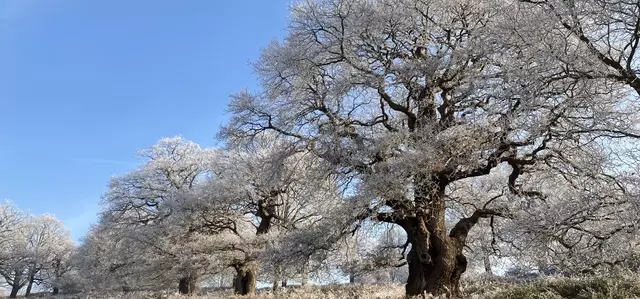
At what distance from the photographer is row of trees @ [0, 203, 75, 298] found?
47.6 m

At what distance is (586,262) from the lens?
9578 mm

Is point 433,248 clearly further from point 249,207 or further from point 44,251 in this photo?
point 44,251

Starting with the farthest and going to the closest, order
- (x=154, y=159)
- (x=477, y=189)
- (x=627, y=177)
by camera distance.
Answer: (x=154, y=159) → (x=477, y=189) → (x=627, y=177)

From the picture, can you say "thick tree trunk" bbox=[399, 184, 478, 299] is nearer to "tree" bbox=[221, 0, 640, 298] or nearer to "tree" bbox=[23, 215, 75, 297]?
"tree" bbox=[221, 0, 640, 298]

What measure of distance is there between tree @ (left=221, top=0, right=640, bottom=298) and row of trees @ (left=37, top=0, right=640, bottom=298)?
45 mm

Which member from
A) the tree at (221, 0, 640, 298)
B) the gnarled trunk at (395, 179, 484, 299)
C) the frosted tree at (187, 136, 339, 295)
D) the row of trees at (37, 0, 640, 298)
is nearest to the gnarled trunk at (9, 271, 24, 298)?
the frosted tree at (187, 136, 339, 295)

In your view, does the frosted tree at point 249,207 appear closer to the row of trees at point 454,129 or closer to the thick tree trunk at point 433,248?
the row of trees at point 454,129

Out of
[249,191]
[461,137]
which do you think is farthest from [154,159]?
[461,137]

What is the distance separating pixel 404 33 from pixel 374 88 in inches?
69.5

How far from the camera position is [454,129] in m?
10.4

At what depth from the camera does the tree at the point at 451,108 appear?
837 cm

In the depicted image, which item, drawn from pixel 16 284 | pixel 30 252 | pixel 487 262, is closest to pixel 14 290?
pixel 16 284

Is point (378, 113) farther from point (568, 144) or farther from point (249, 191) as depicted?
point (249, 191)

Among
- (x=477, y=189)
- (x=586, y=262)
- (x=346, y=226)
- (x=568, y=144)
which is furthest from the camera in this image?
(x=477, y=189)
